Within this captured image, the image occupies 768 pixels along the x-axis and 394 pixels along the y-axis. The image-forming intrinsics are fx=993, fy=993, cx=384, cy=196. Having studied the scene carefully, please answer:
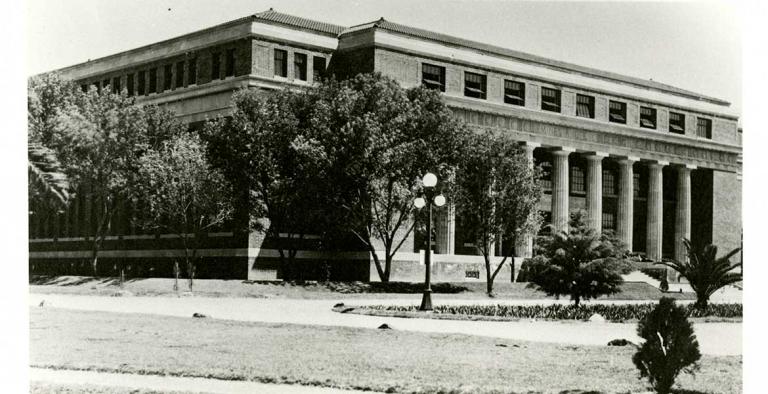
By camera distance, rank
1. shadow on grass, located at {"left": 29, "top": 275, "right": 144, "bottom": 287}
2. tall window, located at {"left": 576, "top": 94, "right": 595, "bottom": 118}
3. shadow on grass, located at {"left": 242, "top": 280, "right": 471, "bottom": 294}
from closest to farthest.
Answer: shadow on grass, located at {"left": 242, "top": 280, "right": 471, "bottom": 294} < shadow on grass, located at {"left": 29, "top": 275, "right": 144, "bottom": 287} < tall window, located at {"left": 576, "top": 94, "right": 595, "bottom": 118}

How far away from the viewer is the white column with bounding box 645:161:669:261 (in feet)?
238

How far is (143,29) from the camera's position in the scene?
26.1 m

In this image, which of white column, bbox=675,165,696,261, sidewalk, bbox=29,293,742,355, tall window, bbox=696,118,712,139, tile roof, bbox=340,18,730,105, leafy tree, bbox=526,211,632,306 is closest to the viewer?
sidewalk, bbox=29,293,742,355

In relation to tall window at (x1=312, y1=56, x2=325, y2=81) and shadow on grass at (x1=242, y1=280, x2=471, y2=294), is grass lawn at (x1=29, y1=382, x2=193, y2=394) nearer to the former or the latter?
shadow on grass at (x1=242, y1=280, x2=471, y2=294)

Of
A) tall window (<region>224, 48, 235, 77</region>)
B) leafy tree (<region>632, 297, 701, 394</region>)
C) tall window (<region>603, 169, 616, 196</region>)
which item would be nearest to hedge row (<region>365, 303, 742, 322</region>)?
leafy tree (<region>632, 297, 701, 394</region>)

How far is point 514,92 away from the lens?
64625mm

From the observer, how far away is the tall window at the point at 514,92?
6425cm

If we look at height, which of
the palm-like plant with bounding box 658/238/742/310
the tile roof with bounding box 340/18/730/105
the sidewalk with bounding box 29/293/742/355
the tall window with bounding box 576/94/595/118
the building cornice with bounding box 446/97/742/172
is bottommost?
the sidewalk with bounding box 29/293/742/355

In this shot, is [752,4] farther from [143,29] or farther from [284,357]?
[143,29]

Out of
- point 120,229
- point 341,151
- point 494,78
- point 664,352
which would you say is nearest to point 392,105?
point 341,151

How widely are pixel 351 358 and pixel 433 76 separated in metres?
41.2

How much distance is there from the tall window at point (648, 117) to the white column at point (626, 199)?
9.38ft

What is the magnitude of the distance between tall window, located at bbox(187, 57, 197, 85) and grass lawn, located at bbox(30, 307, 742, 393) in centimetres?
3482

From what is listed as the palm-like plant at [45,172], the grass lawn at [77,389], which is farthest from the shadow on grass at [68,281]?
the grass lawn at [77,389]
